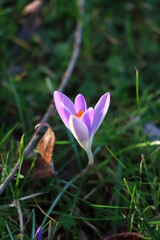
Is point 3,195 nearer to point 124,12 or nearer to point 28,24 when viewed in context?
point 28,24

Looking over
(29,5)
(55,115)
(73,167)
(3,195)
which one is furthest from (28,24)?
(3,195)

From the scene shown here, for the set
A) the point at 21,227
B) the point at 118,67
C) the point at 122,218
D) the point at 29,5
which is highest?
the point at 29,5

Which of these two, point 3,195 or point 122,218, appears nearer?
point 122,218

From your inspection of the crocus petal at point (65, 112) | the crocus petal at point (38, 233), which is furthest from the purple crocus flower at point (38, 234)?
the crocus petal at point (65, 112)

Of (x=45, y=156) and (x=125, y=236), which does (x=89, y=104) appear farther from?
(x=125, y=236)

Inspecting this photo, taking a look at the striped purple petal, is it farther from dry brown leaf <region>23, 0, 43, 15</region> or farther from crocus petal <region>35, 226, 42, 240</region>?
dry brown leaf <region>23, 0, 43, 15</region>

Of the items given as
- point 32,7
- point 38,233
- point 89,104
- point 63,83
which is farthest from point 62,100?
point 32,7

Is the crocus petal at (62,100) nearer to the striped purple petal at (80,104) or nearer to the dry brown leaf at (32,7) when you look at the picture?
the striped purple petal at (80,104)

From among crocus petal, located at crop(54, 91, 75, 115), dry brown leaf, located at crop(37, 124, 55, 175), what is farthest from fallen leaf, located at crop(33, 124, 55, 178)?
crocus petal, located at crop(54, 91, 75, 115)
